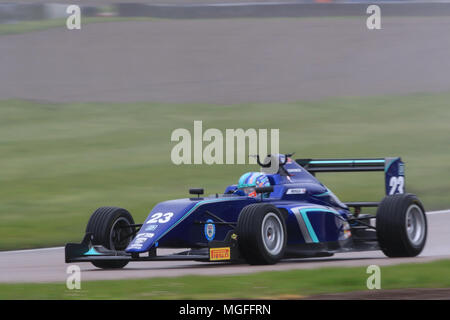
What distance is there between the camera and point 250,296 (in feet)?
25.3

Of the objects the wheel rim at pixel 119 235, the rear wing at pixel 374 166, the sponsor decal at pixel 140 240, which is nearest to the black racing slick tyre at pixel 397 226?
the rear wing at pixel 374 166

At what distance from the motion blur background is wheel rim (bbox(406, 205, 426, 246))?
277 inches

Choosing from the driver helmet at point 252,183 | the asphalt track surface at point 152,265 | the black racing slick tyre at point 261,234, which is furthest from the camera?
the driver helmet at point 252,183

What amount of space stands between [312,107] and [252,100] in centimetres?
196

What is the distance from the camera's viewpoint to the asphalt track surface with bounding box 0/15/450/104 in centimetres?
2828

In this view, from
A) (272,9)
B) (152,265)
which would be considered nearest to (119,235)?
(152,265)

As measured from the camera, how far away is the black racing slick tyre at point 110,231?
36.3 feet

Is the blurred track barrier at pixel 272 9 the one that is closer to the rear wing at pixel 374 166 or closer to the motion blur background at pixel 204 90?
the motion blur background at pixel 204 90

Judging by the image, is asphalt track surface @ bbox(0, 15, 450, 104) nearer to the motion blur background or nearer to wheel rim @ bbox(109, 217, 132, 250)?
the motion blur background

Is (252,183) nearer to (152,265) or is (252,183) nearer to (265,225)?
(265,225)

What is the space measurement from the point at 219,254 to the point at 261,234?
55 cm

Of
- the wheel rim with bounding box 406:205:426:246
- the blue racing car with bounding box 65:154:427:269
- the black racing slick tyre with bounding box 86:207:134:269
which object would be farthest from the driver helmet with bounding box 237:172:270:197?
the wheel rim with bounding box 406:205:426:246

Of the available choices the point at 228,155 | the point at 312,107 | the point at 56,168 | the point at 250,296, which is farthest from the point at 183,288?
the point at 312,107

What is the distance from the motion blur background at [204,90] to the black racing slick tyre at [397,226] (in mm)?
7348
